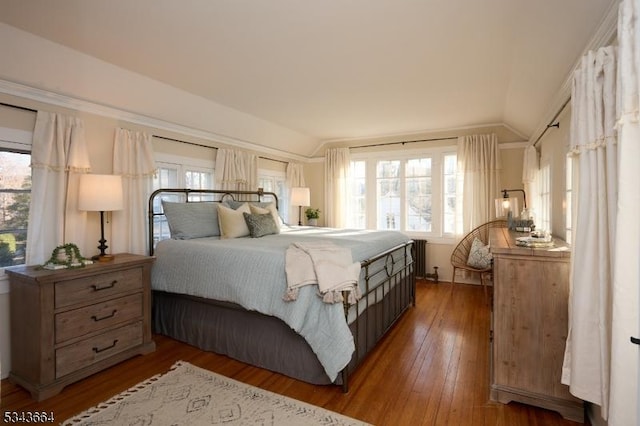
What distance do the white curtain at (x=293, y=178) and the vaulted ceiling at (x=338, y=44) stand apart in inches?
77.7

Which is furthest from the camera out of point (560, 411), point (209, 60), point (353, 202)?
point (353, 202)

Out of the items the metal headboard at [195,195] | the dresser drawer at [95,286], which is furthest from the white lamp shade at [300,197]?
the dresser drawer at [95,286]

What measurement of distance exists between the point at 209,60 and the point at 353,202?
3755mm

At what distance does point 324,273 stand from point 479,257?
9.98 feet

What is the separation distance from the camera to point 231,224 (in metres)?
3.41

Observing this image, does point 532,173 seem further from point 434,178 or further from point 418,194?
point 418,194

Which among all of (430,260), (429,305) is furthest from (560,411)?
(430,260)

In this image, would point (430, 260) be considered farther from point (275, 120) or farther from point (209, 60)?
point (209, 60)

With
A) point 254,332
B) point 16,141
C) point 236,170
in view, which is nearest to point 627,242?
point 254,332

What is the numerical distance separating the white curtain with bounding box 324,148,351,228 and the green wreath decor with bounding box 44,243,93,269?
401cm

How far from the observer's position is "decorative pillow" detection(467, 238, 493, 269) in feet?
14.0

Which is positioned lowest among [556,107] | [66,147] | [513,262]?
[513,262]

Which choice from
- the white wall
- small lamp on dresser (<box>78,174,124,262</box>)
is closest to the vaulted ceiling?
the white wall

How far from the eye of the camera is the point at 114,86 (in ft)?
9.54
